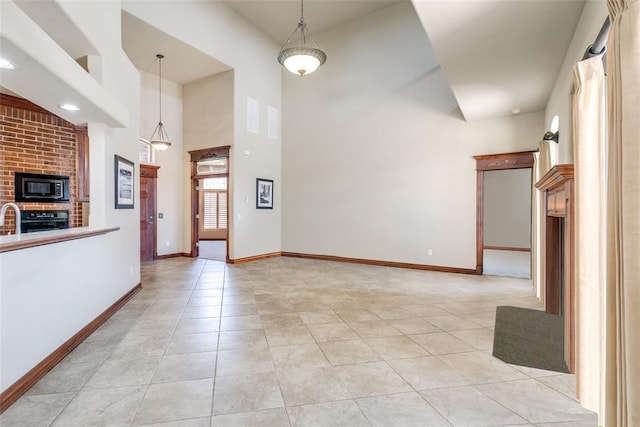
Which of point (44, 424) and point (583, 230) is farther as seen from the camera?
point (583, 230)

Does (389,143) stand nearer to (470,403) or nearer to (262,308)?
(262,308)

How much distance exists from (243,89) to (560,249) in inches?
273

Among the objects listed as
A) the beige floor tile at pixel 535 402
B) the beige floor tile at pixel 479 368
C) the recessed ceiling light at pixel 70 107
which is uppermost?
the recessed ceiling light at pixel 70 107

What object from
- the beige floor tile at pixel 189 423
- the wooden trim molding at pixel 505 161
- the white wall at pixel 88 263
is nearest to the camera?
the beige floor tile at pixel 189 423

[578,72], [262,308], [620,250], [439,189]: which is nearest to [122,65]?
[262,308]

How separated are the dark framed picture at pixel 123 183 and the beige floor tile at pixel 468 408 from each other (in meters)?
4.25

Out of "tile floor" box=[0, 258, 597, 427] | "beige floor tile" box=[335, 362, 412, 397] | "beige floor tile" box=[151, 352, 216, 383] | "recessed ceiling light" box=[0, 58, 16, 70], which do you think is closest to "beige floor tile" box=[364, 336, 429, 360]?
"tile floor" box=[0, 258, 597, 427]

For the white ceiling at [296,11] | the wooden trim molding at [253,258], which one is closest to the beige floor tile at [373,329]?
the wooden trim molding at [253,258]

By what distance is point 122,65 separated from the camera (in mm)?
4332

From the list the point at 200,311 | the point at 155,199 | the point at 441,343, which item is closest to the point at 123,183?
the point at 200,311

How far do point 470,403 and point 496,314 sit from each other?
2.18m

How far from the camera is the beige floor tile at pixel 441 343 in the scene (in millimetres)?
2914

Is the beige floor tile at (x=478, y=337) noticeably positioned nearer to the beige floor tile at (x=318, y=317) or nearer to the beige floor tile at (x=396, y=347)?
the beige floor tile at (x=396, y=347)

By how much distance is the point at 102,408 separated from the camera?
6.72 feet
